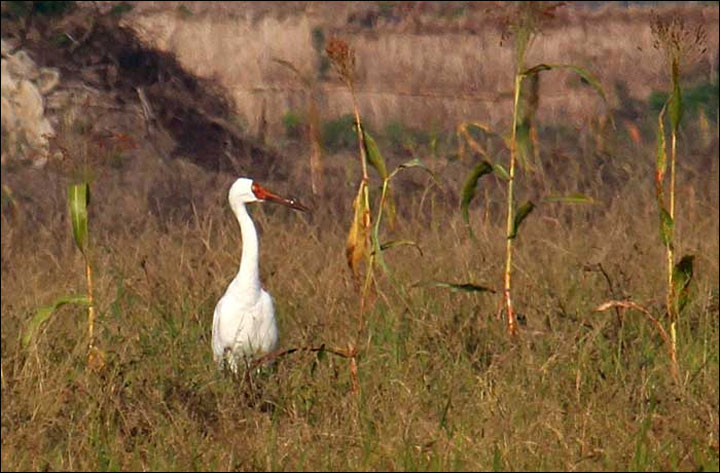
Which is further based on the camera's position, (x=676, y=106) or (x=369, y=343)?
(x=369, y=343)

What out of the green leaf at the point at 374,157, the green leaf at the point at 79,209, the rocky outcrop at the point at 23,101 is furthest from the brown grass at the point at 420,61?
the green leaf at the point at 79,209

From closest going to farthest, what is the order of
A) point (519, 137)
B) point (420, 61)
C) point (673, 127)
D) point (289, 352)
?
point (289, 352) → point (673, 127) → point (519, 137) → point (420, 61)

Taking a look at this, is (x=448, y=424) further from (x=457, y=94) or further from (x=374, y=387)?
(x=457, y=94)

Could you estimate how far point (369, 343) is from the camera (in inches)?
260

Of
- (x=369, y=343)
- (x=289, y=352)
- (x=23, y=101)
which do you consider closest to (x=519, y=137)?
(x=369, y=343)

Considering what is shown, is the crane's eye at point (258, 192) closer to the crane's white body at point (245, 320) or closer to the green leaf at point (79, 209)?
the crane's white body at point (245, 320)

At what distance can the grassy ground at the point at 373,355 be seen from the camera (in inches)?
203

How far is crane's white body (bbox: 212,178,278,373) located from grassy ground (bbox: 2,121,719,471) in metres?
0.13

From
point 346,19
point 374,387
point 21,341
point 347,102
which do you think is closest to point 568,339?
point 374,387

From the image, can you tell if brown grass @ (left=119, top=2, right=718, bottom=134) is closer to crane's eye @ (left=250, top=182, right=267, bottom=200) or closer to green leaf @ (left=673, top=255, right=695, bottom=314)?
crane's eye @ (left=250, top=182, right=267, bottom=200)

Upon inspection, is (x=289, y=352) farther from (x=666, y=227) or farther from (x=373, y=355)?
(x=666, y=227)

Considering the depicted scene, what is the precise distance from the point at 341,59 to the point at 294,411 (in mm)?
1339

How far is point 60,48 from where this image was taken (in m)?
12.5

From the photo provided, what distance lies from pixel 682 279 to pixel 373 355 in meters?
1.31
